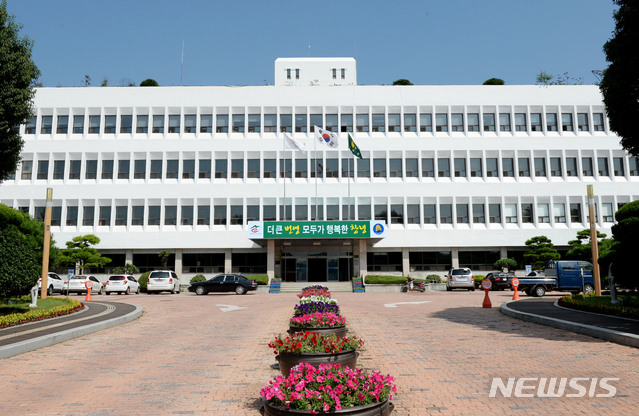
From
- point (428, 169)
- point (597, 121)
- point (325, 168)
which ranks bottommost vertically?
point (428, 169)

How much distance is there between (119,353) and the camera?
975cm

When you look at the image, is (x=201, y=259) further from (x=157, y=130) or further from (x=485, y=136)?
(x=485, y=136)

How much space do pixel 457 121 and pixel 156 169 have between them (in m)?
27.8

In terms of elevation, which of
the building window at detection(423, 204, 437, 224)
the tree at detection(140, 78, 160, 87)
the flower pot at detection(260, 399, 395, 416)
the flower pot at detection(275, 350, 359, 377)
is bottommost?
the flower pot at detection(260, 399, 395, 416)

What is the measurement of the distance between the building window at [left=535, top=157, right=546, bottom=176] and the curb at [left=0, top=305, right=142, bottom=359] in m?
37.8

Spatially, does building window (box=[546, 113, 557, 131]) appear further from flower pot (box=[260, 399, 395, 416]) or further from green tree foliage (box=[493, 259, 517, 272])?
flower pot (box=[260, 399, 395, 416])

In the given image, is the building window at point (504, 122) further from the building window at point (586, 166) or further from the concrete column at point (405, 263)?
the concrete column at point (405, 263)

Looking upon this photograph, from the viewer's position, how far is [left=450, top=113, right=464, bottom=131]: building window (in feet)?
140

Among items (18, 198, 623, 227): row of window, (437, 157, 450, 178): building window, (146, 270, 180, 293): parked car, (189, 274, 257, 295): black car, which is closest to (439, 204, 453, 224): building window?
(18, 198, 623, 227): row of window

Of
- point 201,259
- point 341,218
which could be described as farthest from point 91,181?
point 341,218

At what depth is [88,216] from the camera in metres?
41.0

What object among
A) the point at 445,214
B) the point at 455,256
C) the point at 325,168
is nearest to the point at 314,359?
the point at 325,168

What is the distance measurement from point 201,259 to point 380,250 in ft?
52.2

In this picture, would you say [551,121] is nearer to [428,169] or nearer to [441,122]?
[441,122]
